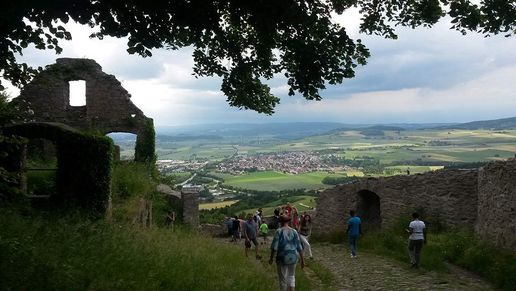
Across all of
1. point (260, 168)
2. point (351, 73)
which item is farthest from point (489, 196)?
point (260, 168)

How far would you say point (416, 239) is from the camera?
489 inches

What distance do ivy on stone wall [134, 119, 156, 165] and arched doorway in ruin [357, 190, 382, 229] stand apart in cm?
1136

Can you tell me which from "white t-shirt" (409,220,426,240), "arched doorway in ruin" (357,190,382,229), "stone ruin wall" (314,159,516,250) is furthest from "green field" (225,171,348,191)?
"white t-shirt" (409,220,426,240)

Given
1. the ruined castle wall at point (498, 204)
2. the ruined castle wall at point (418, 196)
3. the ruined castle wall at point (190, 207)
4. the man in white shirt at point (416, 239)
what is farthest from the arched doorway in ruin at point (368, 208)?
the ruined castle wall at point (190, 207)

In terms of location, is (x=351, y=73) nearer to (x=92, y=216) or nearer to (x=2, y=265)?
(x=2, y=265)

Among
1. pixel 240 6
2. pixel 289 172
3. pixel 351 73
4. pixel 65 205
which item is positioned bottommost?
pixel 289 172

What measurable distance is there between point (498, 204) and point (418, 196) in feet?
15.4

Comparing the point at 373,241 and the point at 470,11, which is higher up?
the point at 470,11

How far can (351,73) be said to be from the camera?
841 centimetres

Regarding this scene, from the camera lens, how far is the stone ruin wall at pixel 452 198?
12.1 metres

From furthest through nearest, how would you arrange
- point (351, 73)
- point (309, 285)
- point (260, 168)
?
point (260, 168) < point (309, 285) < point (351, 73)

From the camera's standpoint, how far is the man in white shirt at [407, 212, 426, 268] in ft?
40.7

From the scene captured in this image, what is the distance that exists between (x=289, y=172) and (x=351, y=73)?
278 ft

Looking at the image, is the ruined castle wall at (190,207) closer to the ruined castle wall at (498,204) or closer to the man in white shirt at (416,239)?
the man in white shirt at (416,239)
